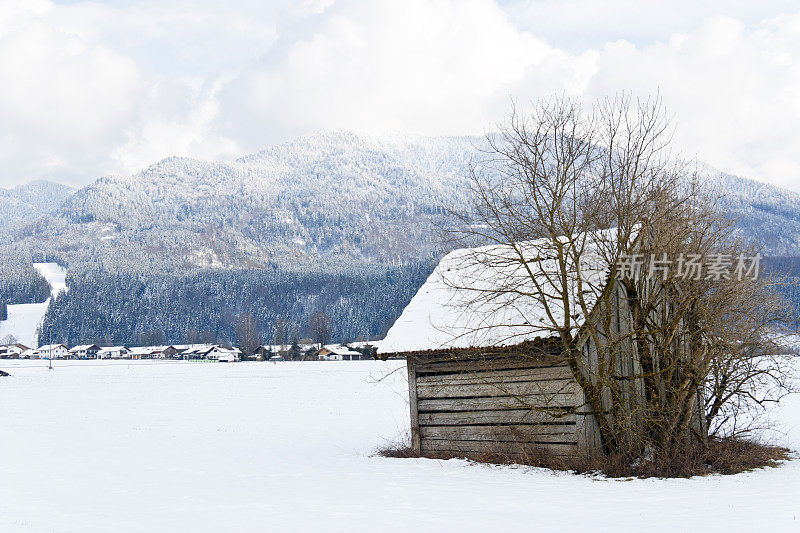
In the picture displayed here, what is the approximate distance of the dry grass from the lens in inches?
472

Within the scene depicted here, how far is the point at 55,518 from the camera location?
10469 millimetres

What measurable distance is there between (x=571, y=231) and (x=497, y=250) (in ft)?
8.30

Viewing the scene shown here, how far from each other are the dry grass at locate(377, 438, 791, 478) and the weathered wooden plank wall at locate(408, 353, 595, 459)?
0.57 feet

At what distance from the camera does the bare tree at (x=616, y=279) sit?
40.6ft

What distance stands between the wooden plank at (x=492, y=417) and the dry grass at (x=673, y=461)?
24.2 inches

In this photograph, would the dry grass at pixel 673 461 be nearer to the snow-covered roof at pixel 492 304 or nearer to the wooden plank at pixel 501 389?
the wooden plank at pixel 501 389

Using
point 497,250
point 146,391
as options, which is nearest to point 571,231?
point 497,250

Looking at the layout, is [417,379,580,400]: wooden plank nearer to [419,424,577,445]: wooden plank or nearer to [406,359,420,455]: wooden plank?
[406,359,420,455]: wooden plank

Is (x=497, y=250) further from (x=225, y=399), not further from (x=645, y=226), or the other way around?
(x=225, y=399)

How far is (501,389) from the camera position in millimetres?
12836

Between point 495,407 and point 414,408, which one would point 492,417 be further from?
point 414,408

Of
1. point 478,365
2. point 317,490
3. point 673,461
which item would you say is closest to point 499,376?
point 478,365

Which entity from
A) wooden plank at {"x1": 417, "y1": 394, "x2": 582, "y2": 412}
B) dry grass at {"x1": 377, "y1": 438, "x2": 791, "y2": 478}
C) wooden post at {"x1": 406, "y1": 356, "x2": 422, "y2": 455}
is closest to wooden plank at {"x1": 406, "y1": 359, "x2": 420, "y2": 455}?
wooden post at {"x1": 406, "y1": 356, "x2": 422, "y2": 455}

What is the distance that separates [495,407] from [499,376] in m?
0.62
